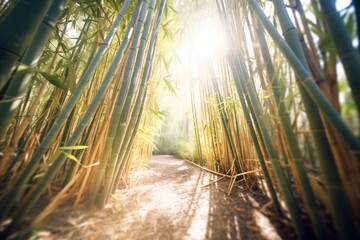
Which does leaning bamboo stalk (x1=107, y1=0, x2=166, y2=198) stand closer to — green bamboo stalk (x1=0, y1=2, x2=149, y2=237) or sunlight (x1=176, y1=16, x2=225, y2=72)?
green bamboo stalk (x1=0, y1=2, x2=149, y2=237)

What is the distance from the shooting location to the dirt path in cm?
56

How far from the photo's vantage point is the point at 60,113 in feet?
2.73

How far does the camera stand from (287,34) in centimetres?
52

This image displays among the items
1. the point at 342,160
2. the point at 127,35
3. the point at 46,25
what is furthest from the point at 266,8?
the point at 46,25

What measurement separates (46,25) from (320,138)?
2.92 ft

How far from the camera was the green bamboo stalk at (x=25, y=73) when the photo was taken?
0.52 m

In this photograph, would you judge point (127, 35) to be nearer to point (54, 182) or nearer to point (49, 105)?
point (49, 105)

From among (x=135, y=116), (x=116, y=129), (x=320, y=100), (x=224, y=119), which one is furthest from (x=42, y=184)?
(x=224, y=119)

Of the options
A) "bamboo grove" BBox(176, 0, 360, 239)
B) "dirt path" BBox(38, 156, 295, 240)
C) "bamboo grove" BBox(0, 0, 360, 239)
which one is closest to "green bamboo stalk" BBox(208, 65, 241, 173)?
"bamboo grove" BBox(0, 0, 360, 239)

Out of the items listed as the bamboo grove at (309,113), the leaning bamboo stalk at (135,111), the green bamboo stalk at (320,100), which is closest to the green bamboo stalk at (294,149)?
the bamboo grove at (309,113)

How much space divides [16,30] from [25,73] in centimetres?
14

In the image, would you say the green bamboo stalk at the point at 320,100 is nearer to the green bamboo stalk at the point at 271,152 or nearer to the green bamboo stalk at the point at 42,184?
the green bamboo stalk at the point at 271,152

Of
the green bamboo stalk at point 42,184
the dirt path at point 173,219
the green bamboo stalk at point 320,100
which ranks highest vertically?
the green bamboo stalk at point 320,100

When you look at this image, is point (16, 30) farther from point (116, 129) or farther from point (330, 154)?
point (330, 154)
